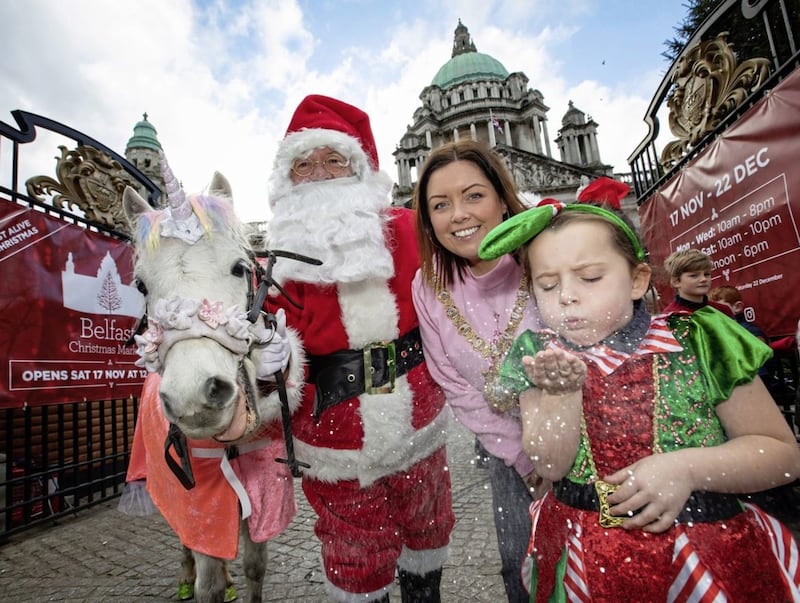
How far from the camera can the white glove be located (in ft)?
5.30

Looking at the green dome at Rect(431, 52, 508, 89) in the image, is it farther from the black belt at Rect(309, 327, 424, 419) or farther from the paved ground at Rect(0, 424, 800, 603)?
the black belt at Rect(309, 327, 424, 419)

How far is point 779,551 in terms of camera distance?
1156mm

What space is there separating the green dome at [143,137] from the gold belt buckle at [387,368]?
119 feet

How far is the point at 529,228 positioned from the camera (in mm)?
1387

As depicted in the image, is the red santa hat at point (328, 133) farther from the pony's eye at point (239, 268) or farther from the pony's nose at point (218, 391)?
the pony's nose at point (218, 391)

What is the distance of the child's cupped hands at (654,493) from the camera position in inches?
43.4

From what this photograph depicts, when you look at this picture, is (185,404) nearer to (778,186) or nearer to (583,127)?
(778,186)

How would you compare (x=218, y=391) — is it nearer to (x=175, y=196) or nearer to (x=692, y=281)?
(x=175, y=196)

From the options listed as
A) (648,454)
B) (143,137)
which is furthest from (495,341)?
(143,137)

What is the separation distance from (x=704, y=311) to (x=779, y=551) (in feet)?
2.22

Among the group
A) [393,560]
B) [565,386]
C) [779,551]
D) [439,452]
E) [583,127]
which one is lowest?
[393,560]

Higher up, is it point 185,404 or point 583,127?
point 583,127

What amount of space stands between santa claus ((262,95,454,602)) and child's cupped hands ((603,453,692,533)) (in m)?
0.91

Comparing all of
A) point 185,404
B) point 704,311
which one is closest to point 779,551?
point 704,311
